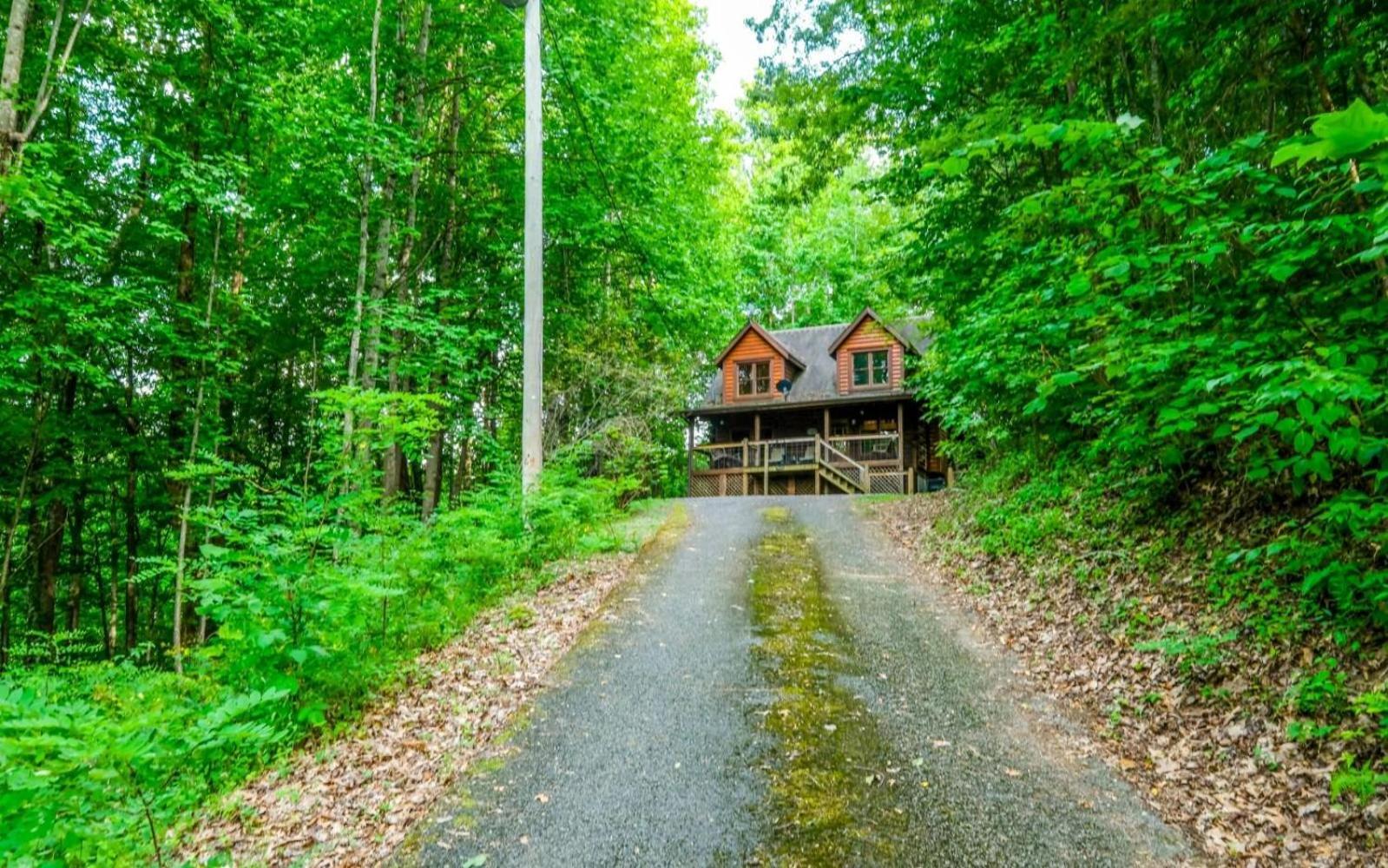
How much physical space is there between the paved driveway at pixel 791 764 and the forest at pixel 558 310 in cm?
114

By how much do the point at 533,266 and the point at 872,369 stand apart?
1554 centimetres

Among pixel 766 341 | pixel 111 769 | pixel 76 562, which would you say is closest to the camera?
pixel 111 769

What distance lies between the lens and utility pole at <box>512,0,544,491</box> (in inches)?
311

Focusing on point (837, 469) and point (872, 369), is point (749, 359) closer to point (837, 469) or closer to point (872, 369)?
point (872, 369)

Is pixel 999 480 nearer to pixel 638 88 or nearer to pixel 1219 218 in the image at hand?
pixel 1219 218

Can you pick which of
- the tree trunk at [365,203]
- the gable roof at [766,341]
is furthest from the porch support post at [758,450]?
the tree trunk at [365,203]

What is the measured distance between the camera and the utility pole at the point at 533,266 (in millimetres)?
7906

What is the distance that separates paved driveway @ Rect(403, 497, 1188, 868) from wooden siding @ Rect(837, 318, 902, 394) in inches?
628

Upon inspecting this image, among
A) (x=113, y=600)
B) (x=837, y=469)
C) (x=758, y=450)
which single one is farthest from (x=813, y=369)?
(x=113, y=600)

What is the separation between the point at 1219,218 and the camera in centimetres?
312

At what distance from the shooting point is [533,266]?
8078 millimetres

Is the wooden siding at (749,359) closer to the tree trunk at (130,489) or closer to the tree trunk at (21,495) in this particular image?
the tree trunk at (130,489)

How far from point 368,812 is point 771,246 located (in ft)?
103

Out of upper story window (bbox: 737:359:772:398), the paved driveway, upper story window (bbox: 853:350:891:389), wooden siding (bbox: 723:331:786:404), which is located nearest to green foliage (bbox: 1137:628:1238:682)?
the paved driveway
